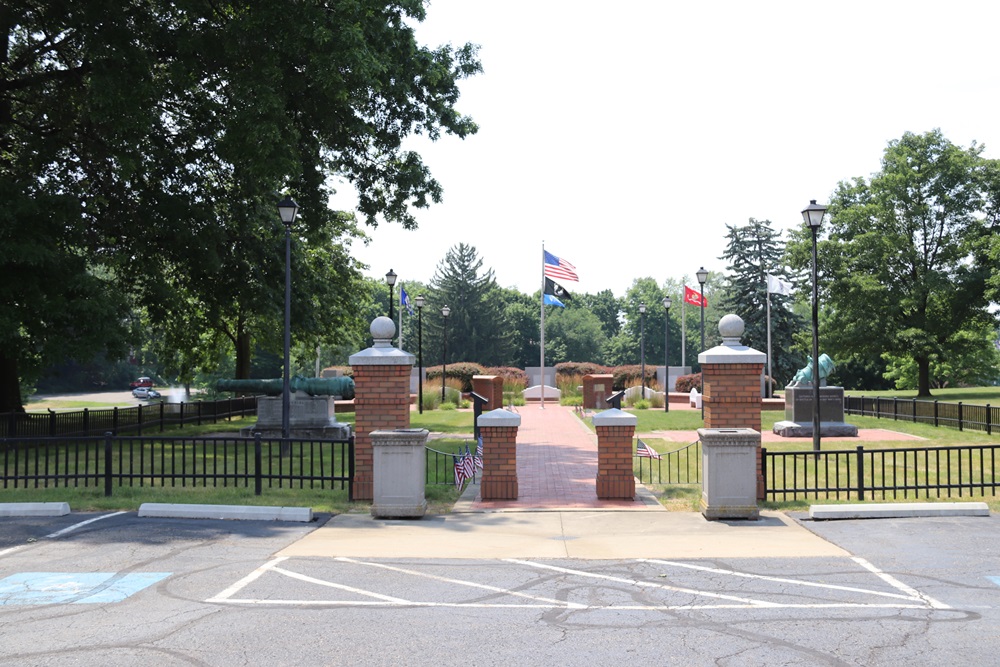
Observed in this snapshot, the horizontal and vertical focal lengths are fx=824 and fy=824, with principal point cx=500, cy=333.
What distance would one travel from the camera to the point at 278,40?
59.9 feet

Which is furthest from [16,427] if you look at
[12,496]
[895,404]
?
[895,404]

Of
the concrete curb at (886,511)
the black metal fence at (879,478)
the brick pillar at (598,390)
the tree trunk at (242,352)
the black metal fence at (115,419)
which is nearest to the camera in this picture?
the concrete curb at (886,511)

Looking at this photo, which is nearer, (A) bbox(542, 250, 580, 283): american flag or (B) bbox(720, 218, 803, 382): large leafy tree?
→ (A) bbox(542, 250, 580, 283): american flag

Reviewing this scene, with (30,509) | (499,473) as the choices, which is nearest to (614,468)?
(499,473)

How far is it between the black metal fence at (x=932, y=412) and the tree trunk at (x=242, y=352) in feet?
79.6

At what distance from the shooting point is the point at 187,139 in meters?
22.2

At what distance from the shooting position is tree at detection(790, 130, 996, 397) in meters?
41.5

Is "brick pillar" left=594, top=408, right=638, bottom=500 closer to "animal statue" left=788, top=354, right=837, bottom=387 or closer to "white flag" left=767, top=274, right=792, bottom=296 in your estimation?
"animal statue" left=788, top=354, right=837, bottom=387

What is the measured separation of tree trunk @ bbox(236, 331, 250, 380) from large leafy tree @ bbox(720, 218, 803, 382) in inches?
1438

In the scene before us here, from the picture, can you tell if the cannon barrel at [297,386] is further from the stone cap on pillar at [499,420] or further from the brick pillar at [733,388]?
the brick pillar at [733,388]

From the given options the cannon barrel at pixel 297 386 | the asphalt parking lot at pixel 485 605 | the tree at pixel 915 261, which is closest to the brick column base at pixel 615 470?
the asphalt parking lot at pixel 485 605

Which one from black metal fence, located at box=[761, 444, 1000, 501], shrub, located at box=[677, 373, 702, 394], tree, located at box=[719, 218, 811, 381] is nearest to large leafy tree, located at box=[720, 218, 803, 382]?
tree, located at box=[719, 218, 811, 381]

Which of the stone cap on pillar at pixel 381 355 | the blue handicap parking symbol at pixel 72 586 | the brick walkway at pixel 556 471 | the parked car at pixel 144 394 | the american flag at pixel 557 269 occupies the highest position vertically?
the american flag at pixel 557 269

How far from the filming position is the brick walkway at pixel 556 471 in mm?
11492
